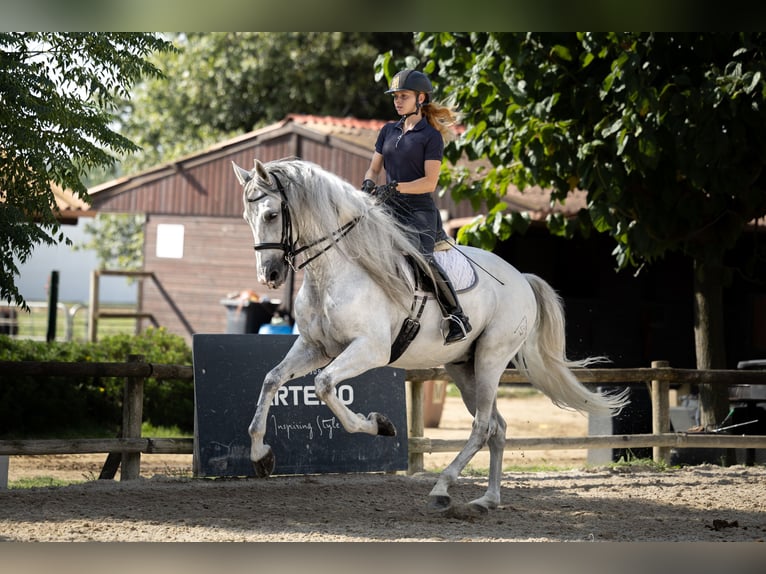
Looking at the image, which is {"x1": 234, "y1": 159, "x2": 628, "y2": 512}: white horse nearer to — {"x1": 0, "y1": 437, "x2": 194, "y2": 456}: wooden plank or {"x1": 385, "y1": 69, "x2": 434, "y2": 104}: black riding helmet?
{"x1": 385, "y1": 69, "x2": 434, "y2": 104}: black riding helmet

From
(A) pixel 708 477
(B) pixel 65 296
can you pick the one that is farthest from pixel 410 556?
(B) pixel 65 296

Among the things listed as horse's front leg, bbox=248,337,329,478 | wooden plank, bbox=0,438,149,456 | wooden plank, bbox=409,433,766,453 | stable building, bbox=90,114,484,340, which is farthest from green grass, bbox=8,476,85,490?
stable building, bbox=90,114,484,340

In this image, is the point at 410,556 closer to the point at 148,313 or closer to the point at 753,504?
the point at 753,504

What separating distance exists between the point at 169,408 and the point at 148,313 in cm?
883

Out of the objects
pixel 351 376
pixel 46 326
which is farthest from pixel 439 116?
pixel 46 326

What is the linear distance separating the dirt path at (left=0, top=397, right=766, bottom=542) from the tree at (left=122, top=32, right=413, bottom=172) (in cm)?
1967

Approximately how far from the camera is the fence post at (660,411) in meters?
9.83

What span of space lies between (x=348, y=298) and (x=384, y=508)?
5.49ft

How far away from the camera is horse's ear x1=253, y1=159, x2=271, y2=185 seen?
603cm

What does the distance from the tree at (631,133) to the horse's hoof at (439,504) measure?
4027mm

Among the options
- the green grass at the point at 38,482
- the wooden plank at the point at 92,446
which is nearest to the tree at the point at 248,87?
the green grass at the point at 38,482

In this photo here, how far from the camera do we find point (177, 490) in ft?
24.8

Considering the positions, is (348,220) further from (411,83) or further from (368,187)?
(411,83)

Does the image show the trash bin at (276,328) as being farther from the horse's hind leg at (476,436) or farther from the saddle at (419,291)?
the saddle at (419,291)
